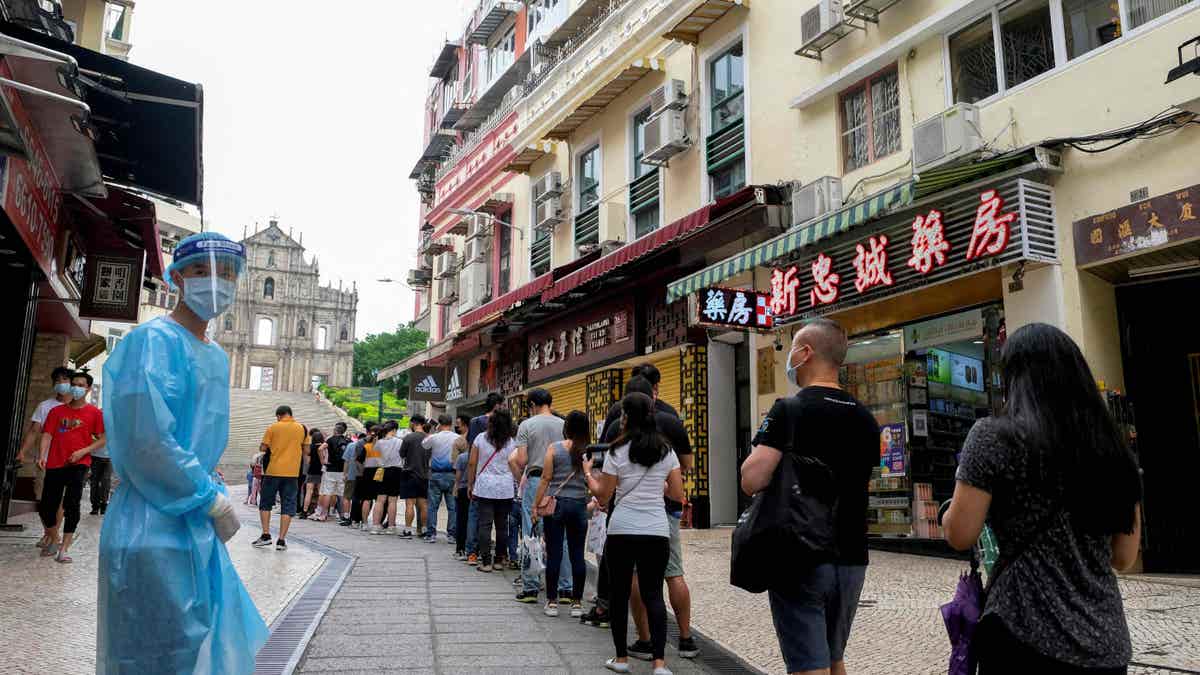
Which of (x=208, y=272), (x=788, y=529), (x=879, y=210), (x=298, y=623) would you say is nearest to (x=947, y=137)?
(x=879, y=210)

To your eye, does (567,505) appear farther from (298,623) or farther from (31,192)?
(31,192)

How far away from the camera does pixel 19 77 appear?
8508 millimetres

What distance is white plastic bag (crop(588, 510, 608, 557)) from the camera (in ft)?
20.9

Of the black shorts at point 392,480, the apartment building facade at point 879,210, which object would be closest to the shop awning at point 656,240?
the apartment building facade at point 879,210

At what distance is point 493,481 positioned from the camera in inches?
348

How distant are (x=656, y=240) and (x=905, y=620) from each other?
844cm

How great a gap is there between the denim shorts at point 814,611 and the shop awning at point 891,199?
22.0 feet

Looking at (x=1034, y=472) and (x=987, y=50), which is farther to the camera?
(x=987, y=50)

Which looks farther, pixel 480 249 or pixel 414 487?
pixel 480 249

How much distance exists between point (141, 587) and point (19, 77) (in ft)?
25.8


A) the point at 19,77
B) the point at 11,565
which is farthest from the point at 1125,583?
the point at 19,77

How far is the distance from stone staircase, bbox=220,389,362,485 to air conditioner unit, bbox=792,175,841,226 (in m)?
29.7

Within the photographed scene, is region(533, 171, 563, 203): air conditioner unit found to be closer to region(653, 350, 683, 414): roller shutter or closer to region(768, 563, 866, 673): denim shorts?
region(653, 350, 683, 414): roller shutter

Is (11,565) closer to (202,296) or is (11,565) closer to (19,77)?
(19,77)
